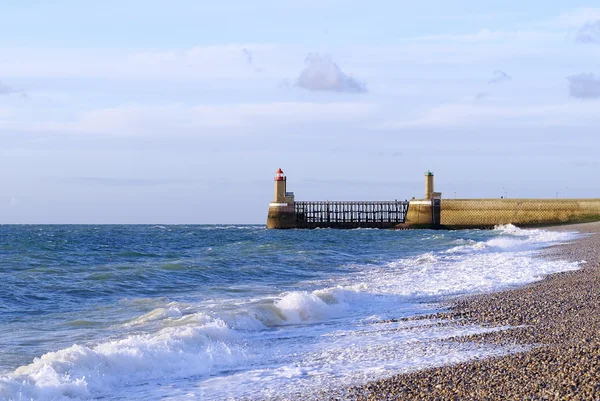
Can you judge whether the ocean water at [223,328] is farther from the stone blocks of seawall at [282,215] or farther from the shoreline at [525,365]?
the stone blocks of seawall at [282,215]

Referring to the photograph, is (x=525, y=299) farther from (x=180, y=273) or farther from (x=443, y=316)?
(x=180, y=273)

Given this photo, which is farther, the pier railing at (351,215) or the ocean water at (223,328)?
the pier railing at (351,215)

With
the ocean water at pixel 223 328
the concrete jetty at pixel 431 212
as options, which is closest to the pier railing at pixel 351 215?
the concrete jetty at pixel 431 212

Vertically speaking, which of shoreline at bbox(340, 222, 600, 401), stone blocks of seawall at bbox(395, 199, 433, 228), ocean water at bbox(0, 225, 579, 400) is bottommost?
ocean water at bbox(0, 225, 579, 400)

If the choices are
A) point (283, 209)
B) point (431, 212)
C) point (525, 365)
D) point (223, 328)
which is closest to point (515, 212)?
point (431, 212)

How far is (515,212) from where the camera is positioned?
55125mm

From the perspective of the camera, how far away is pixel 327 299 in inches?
486

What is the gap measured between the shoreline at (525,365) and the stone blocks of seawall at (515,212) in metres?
45.7

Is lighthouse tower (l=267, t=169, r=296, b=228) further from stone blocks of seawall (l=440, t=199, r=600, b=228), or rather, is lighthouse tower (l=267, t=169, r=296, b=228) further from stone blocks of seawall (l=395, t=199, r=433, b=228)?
stone blocks of seawall (l=440, t=199, r=600, b=228)

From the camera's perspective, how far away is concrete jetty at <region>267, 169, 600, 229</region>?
5428 centimetres

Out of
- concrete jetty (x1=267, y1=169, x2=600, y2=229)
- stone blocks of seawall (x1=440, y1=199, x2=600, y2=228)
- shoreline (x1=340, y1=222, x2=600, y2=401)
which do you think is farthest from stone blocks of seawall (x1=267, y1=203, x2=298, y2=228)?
shoreline (x1=340, y1=222, x2=600, y2=401)

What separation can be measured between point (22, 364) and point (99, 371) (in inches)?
39.0

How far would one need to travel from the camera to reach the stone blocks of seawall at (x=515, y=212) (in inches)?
2130

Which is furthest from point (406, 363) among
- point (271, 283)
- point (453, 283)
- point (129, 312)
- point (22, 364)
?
point (271, 283)
